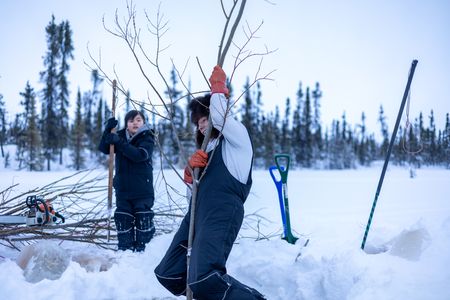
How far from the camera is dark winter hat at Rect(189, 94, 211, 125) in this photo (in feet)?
8.52

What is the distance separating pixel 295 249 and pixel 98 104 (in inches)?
1616

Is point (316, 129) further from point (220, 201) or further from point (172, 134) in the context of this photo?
point (220, 201)

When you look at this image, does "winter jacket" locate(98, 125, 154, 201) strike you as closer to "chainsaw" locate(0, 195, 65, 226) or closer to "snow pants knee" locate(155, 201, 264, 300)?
"chainsaw" locate(0, 195, 65, 226)

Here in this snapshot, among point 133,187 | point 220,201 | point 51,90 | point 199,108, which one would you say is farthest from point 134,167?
point 51,90

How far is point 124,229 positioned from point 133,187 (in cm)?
48

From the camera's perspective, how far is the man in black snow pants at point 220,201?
7.20 ft

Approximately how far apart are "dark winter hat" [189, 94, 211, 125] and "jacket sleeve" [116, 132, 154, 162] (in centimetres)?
160

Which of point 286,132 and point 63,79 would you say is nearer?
point 63,79

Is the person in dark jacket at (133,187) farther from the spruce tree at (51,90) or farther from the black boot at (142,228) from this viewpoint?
the spruce tree at (51,90)

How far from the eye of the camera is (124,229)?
13.4 ft

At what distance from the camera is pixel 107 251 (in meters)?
3.96

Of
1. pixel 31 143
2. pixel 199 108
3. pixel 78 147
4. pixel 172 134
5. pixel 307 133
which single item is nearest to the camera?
pixel 199 108

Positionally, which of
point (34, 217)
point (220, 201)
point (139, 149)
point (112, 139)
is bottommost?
point (34, 217)

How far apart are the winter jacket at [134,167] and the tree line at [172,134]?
29.9 feet
